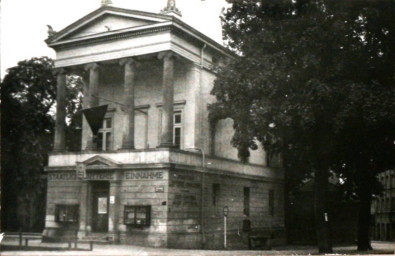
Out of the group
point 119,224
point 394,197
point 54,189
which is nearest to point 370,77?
point 119,224

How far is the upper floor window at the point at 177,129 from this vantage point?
1225 inches

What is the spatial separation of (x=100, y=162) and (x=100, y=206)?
265 centimetres

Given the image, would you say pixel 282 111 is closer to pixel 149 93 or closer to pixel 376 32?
pixel 376 32

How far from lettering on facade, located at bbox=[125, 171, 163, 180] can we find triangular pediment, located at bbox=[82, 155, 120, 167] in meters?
0.86

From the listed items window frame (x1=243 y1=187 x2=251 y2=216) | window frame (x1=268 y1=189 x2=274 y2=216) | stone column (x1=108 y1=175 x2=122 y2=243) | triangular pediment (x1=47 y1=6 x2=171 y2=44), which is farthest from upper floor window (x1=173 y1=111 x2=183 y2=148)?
window frame (x1=268 y1=189 x2=274 y2=216)

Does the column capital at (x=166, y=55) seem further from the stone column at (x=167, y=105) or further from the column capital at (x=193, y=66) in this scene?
the column capital at (x=193, y=66)

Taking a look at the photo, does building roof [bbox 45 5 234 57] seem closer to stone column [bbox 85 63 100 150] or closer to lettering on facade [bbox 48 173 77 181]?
stone column [bbox 85 63 100 150]

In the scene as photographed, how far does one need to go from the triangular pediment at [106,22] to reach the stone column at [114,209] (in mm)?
8346

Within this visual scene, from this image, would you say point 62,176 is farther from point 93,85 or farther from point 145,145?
point 93,85

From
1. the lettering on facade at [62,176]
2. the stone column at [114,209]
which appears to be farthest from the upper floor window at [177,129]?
the lettering on facade at [62,176]

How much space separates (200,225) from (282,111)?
961 cm

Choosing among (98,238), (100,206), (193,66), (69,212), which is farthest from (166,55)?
(69,212)

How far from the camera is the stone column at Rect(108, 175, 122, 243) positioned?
91.6 feet

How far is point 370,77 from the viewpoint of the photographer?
77.7ft
